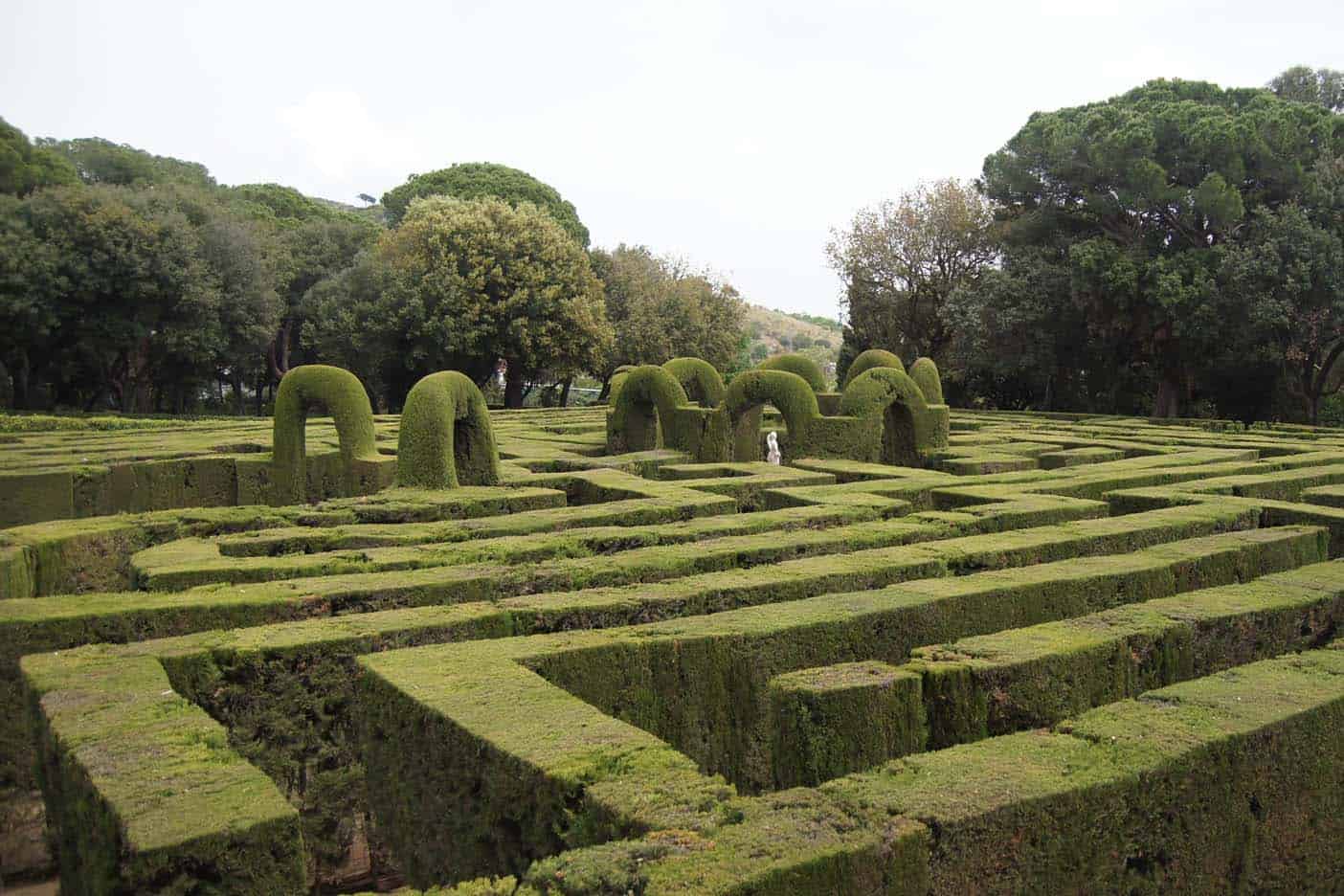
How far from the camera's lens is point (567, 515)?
11.6 meters

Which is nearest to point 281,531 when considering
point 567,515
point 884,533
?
point 567,515

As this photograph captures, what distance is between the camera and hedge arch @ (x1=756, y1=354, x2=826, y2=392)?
81.9 ft

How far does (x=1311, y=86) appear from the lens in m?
43.8

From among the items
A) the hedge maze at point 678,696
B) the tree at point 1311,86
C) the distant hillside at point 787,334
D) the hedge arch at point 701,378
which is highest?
the tree at point 1311,86

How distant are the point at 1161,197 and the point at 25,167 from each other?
133ft

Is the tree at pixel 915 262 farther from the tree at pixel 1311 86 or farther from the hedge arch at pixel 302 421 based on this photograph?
the hedge arch at pixel 302 421

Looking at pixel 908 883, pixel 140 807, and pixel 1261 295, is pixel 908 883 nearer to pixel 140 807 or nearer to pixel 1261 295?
pixel 140 807

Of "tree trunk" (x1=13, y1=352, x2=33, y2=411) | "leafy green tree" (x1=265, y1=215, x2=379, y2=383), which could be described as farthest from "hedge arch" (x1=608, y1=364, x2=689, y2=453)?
"leafy green tree" (x1=265, y1=215, x2=379, y2=383)

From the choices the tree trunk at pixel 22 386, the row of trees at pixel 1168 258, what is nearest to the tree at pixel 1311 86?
the row of trees at pixel 1168 258

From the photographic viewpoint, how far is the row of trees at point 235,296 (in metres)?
34.7

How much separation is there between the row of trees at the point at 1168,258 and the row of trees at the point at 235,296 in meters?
15.9

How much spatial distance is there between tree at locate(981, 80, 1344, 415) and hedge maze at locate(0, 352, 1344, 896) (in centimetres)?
2039

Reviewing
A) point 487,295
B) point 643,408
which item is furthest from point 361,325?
point 643,408

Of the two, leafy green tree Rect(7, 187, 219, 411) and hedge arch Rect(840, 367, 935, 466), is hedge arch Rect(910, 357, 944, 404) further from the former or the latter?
leafy green tree Rect(7, 187, 219, 411)
